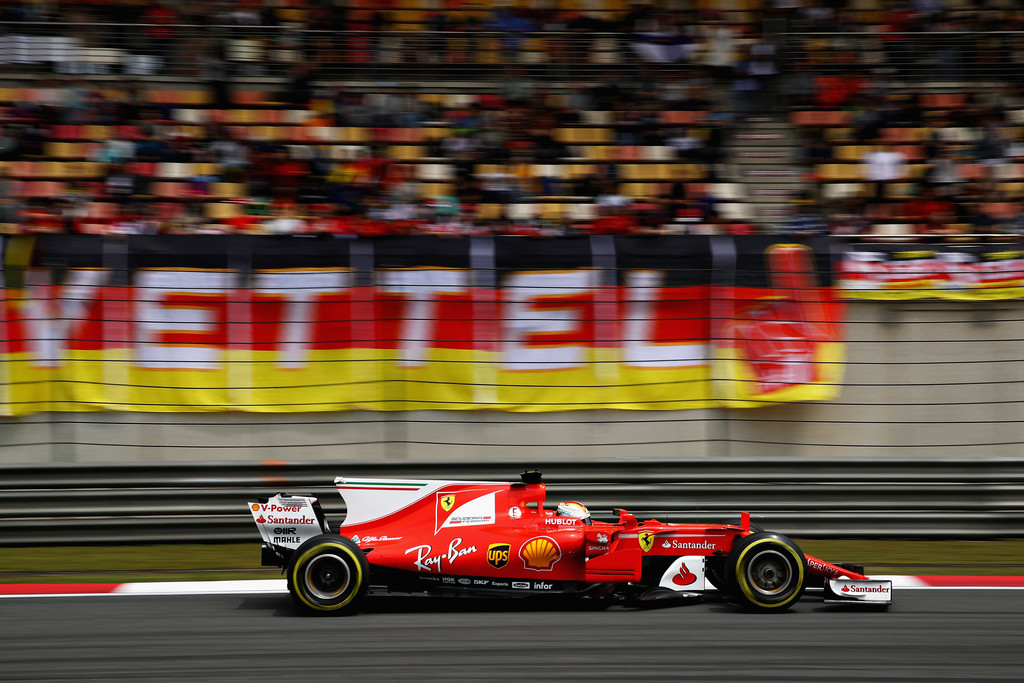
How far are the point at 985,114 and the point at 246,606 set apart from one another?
28.9 feet

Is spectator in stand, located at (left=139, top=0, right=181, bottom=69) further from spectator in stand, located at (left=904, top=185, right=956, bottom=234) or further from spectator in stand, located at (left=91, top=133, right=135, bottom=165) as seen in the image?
spectator in stand, located at (left=904, top=185, right=956, bottom=234)

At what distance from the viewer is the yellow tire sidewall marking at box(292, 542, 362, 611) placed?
5.92 metres

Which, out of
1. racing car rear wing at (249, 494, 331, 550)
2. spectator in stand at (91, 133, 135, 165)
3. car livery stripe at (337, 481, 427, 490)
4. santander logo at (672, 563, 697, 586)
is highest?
→ spectator in stand at (91, 133, 135, 165)

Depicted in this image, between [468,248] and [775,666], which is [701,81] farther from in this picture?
[775,666]

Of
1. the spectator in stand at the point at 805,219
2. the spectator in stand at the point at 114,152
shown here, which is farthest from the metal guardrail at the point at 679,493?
the spectator in stand at the point at 114,152

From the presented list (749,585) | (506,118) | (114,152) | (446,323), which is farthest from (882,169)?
(114,152)

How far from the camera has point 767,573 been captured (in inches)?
232

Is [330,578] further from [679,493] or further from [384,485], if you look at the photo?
[679,493]

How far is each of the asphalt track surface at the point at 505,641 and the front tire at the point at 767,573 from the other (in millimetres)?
109

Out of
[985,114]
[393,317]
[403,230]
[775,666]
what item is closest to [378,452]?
[393,317]

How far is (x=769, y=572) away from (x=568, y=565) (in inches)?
42.4

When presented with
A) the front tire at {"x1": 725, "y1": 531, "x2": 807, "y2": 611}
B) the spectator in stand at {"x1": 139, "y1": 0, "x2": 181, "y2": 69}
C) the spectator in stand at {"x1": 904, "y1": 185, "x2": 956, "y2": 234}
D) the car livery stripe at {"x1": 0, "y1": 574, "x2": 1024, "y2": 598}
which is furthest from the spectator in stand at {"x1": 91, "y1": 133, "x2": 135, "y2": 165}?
the spectator in stand at {"x1": 904, "y1": 185, "x2": 956, "y2": 234}

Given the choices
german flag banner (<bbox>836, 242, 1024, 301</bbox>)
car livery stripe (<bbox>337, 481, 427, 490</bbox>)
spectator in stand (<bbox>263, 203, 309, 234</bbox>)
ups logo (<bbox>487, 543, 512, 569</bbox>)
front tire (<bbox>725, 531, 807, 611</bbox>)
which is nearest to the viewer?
front tire (<bbox>725, 531, 807, 611</bbox>)

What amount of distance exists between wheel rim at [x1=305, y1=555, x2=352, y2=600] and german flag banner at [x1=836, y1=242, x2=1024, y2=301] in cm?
457
